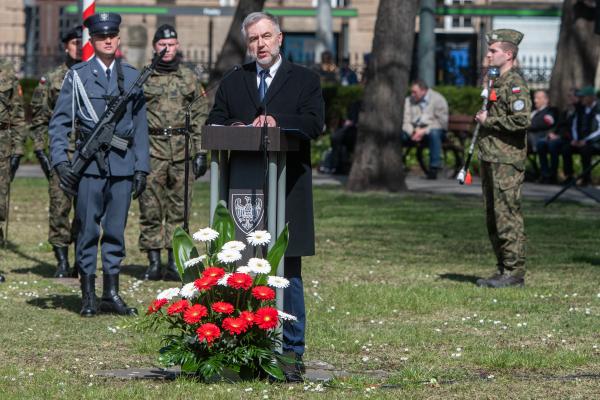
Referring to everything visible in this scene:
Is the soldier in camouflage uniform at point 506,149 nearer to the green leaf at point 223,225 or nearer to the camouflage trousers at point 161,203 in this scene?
the camouflage trousers at point 161,203

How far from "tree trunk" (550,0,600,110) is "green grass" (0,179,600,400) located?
9376 millimetres

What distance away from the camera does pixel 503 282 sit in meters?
12.1

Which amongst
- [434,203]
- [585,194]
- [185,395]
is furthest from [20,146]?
[585,194]

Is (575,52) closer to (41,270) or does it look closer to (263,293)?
(41,270)

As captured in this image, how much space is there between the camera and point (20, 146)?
1238 centimetres

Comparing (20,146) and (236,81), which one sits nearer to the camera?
(236,81)

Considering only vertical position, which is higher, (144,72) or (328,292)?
(144,72)

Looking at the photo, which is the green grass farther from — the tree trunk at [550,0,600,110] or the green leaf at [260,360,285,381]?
the tree trunk at [550,0,600,110]

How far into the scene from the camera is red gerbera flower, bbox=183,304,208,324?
25.2ft

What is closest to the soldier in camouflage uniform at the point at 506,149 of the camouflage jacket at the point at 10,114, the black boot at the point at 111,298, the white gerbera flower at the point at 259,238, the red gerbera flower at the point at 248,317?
the black boot at the point at 111,298

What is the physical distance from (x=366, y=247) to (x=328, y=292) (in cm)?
342

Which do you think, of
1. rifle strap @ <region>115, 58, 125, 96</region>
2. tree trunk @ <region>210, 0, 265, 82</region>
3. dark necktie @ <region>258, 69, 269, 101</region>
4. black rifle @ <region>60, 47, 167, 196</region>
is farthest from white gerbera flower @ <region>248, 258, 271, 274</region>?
tree trunk @ <region>210, 0, 265, 82</region>

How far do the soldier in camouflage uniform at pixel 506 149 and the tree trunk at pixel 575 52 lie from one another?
1443cm

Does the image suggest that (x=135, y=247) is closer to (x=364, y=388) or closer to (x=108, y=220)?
(x=108, y=220)
